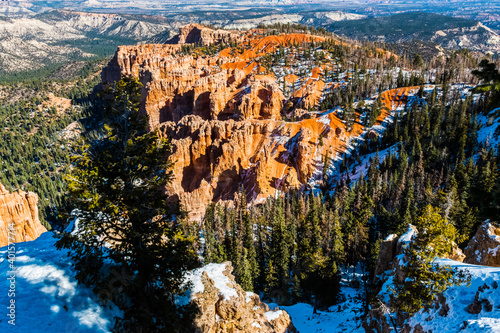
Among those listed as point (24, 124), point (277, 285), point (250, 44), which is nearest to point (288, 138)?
point (277, 285)

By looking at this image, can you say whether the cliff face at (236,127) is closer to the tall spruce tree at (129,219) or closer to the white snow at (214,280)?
the white snow at (214,280)

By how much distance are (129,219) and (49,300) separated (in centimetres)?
400

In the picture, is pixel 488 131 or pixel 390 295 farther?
pixel 488 131

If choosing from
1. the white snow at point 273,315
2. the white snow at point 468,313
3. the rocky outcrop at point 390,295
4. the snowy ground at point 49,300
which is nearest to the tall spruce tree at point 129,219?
the snowy ground at point 49,300

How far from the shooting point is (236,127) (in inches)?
3469

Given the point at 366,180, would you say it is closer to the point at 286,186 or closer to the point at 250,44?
the point at 286,186

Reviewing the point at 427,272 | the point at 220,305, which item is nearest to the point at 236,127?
the point at 220,305

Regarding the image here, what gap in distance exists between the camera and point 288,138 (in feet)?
283

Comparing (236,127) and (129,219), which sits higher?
(129,219)

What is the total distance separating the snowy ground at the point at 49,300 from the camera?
1000cm

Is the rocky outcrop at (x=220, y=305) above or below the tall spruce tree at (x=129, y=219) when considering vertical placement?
below

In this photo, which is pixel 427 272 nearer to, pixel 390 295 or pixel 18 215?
pixel 390 295

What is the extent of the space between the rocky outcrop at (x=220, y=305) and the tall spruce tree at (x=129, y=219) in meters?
2.51

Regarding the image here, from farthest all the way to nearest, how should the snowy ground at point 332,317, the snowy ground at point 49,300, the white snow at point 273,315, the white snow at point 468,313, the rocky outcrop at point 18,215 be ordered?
the snowy ground at point 332,317 < the rocky outcrop at point 18,215 < the white snow at point 273,315 < the white snow at point 468,313 < the snowy ground at point 49,300
